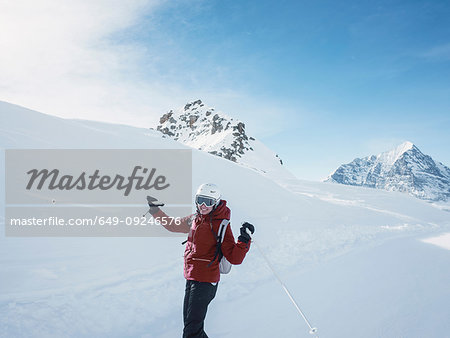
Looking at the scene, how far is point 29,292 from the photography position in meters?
4.03

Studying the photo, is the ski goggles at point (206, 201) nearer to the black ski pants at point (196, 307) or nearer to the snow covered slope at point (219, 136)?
the black ski pants at point (196, 307)

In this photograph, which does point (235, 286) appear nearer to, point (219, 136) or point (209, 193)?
point (209, 193)

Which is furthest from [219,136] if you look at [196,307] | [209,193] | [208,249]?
[196,307]

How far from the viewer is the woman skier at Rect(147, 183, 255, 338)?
2916 mm

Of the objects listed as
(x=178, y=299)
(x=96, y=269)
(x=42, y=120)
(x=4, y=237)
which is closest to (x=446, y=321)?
(x=178, y=299)

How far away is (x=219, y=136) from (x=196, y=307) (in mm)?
70938

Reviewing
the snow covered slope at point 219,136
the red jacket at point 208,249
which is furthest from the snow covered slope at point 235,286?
the snow covered slope at point 219,136

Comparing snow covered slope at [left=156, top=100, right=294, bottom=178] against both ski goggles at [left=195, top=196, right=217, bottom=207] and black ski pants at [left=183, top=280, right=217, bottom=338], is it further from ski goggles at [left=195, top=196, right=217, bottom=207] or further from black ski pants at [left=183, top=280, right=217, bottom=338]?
black ski pants at [left=183, top=280, right=217, bottom=338]

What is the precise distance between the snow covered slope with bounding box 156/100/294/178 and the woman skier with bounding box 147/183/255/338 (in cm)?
4046

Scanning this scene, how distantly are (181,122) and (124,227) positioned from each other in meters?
97.8

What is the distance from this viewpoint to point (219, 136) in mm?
73062

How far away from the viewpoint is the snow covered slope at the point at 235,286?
12.3 ft

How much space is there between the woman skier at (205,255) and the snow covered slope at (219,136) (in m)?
40.5

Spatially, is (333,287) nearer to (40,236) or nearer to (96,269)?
(96,269)
